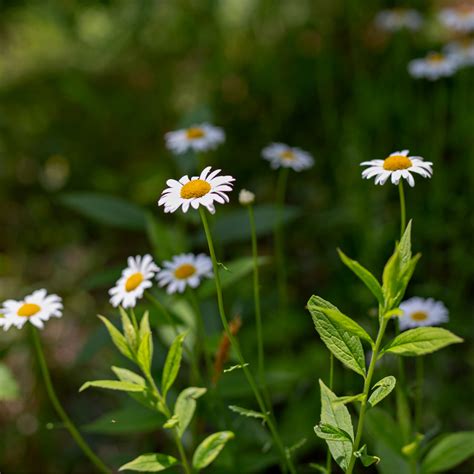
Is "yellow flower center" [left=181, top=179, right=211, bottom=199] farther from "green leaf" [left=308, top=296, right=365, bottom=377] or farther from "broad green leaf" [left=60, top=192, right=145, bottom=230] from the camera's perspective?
"broad green leaf" [left=60, top=192, right=145, bottom=230]

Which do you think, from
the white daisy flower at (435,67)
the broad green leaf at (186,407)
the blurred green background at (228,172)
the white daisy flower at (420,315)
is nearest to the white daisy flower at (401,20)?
the blurred green background at (228,172)

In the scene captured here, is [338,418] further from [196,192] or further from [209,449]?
[196,192]

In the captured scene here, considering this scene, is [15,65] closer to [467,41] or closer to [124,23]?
[124,23]

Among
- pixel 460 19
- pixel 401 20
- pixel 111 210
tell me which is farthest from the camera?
pixel 401 20

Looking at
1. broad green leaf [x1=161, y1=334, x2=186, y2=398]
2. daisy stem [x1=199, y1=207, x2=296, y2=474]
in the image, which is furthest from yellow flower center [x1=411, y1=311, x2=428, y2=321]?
broad green leaf [x1=161, y1=334, x2=186, y2=398]

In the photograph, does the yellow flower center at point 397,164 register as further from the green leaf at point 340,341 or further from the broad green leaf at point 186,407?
the broad green leaf at point 186,407

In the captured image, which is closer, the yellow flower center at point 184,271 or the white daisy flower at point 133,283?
the white daisy flower at point 133,283

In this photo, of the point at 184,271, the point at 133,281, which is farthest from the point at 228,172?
the point at 133,281
